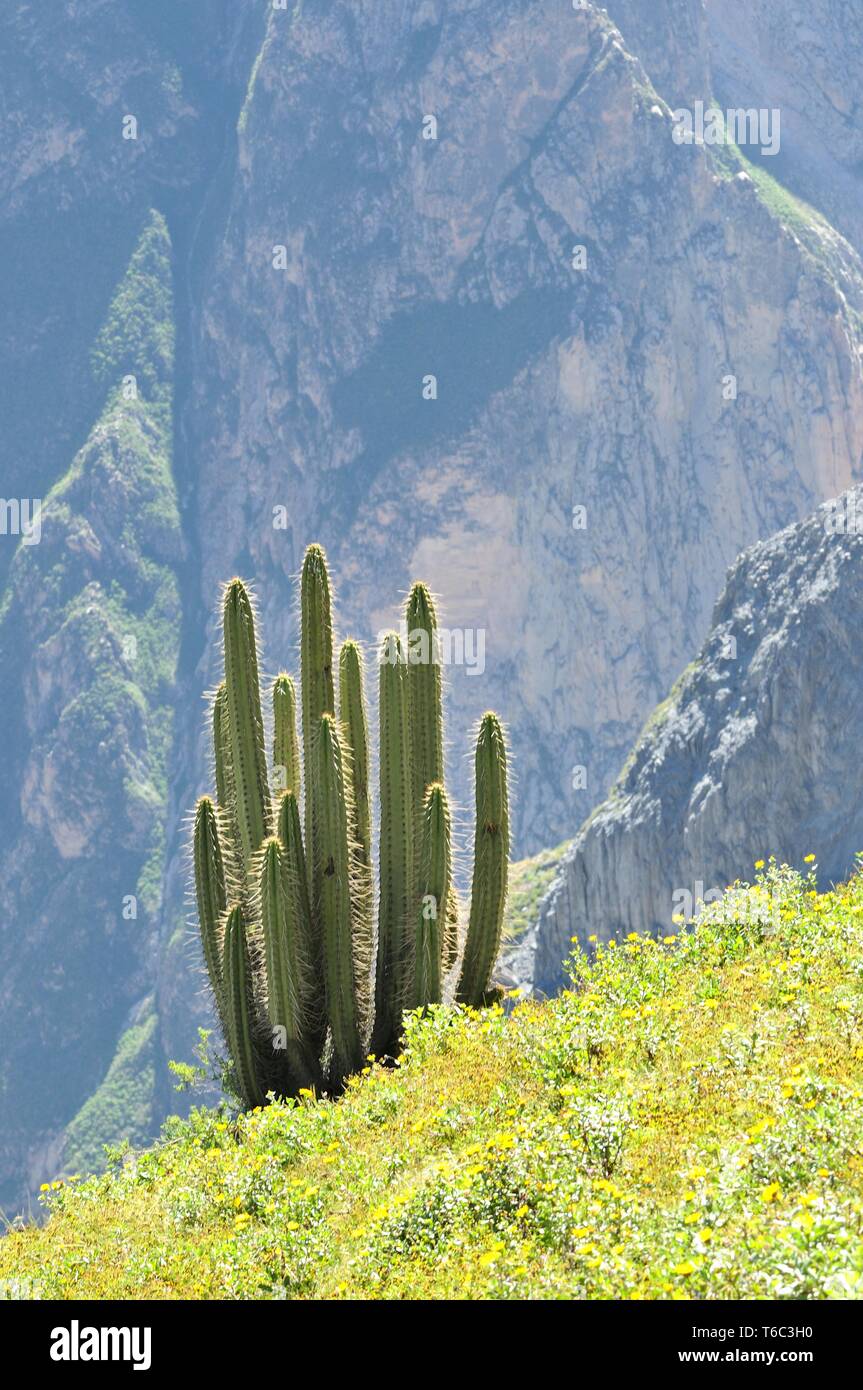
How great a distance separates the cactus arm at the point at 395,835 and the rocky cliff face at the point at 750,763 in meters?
56.3

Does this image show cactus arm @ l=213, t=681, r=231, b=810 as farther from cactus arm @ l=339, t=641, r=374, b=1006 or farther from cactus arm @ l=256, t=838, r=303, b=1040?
cactus arm @ l=256, t=838, r=303, b=1040

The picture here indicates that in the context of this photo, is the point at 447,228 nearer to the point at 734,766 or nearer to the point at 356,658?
the point at 734,766

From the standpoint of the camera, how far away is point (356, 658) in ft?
57.7

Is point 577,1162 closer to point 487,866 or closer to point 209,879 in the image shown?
point 487,866

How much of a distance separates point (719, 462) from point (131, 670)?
2479 inches

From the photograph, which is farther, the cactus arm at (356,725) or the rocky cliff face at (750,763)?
the rocky cliff face at (750,763)

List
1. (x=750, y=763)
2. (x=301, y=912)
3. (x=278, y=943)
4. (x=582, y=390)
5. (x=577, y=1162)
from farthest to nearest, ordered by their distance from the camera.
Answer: (x=582, y=390)
(x=750, y=763)
(x=301, y=912)
(x=278, y=943)
(x=577, y=1162)

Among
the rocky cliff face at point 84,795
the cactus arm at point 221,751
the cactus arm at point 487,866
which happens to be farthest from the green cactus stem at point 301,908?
the rocky cliff face at point 84,795

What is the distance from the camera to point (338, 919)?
1670 centimetres

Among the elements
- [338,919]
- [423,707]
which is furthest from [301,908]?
[423,707]

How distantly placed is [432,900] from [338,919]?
97 centimetres

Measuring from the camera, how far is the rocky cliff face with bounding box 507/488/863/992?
7819cm

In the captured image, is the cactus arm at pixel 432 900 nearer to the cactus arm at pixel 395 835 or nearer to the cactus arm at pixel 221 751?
the cactus arm at pixel 395 835

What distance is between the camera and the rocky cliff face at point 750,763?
3078 inches
